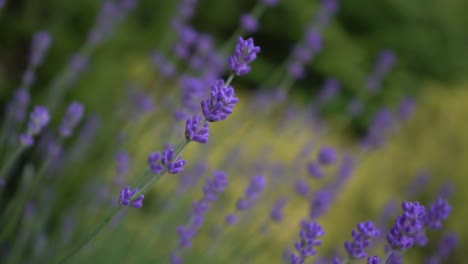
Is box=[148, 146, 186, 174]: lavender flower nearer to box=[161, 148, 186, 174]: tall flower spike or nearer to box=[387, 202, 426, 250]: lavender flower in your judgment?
box=[161, 148, 186, 174]: tall flower spike

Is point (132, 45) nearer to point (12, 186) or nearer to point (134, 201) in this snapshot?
point (12, 186)

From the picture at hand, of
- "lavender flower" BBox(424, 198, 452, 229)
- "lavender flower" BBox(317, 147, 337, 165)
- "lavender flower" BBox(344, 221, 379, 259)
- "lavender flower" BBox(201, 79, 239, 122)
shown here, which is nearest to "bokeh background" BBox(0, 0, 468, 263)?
"lavender flower" BBox(317, 147, 337, 165)

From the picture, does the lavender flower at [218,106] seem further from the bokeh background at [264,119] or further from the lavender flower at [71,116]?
the bokeh background at [264,119]

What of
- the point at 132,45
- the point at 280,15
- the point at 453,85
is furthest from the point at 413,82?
the point at 132,45

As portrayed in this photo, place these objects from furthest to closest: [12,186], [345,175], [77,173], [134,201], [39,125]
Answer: [12,186]
[77,173]
[345,175]
[39,125]
[134,201]

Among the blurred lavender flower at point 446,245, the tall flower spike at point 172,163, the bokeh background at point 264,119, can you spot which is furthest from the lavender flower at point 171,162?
the blurred lavender flower at point 446,245
